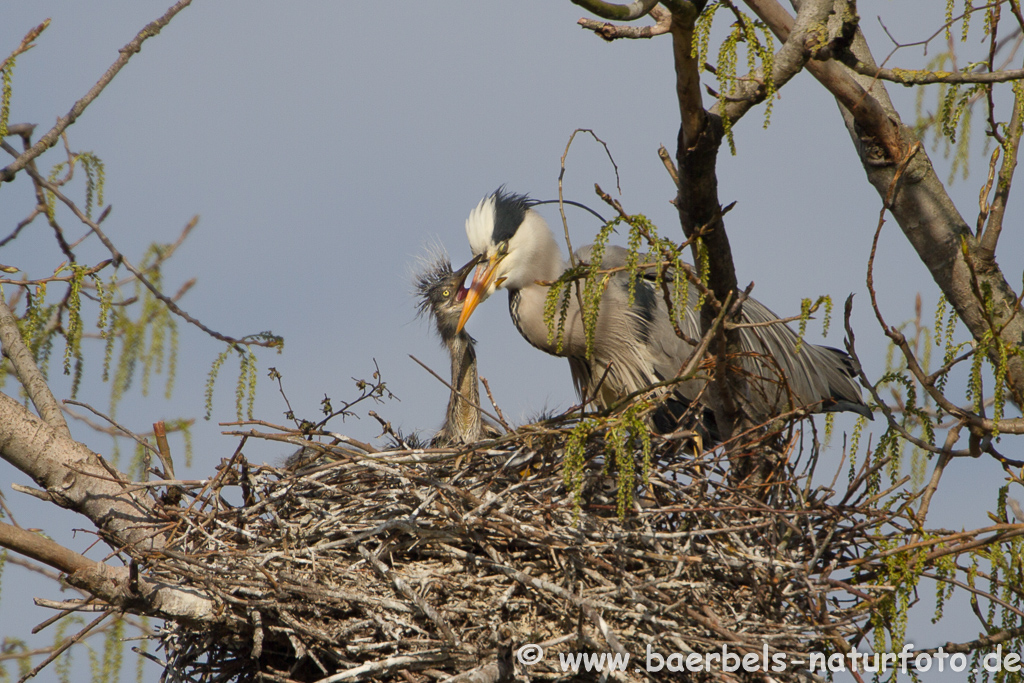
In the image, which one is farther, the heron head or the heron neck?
the heron head

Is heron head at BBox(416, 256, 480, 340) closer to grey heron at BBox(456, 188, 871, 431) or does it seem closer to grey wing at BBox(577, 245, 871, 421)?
grey heron at BBox(456, 188, 871, 431)

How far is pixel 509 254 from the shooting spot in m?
4.75

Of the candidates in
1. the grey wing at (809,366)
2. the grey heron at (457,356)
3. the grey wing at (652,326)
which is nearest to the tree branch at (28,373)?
the grey heron at (457,356)

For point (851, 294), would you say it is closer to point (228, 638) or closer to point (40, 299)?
point (228, 638)

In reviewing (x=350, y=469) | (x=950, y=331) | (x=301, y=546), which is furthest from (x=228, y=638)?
(x=950, y=331)

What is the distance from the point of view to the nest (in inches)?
103

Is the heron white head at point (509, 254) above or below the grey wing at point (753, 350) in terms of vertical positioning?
above

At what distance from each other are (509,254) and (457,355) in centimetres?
55

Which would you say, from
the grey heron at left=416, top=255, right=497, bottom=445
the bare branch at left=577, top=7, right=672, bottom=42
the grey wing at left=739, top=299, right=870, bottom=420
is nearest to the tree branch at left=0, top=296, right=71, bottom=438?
the grey heron at left=416, top=255, right=497, bottom=445

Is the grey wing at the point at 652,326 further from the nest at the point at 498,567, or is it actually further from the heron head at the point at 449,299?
the nest at the point at 498,567

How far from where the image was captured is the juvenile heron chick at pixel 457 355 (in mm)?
4449

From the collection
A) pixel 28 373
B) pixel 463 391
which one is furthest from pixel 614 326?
pixel 28 373

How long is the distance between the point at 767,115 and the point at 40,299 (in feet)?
7.29

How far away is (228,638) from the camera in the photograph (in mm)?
2801
